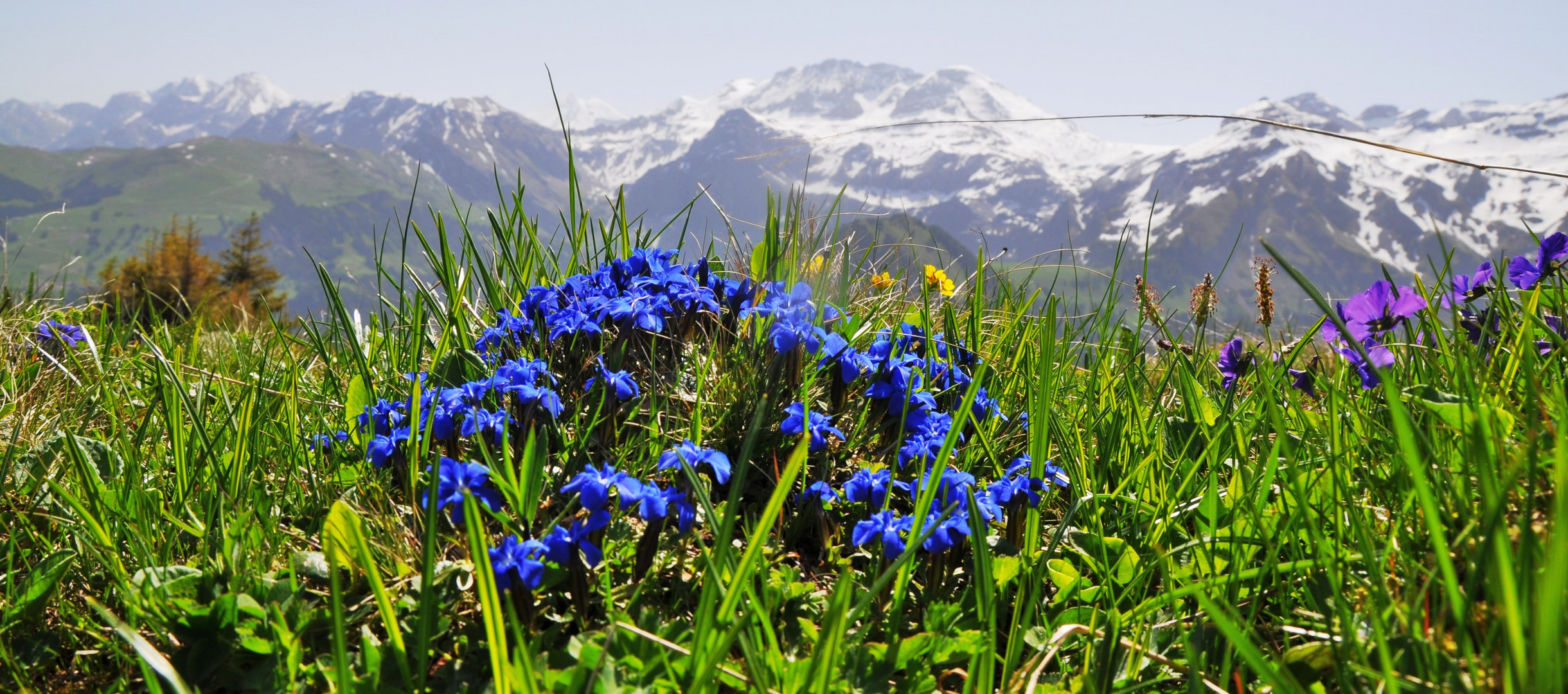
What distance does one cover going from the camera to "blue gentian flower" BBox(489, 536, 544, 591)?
150cm

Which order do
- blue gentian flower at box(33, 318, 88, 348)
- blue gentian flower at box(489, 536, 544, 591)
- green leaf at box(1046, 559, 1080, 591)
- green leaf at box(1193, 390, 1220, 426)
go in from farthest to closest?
blue gentian flower at box(33, 318, 88, 348) < green leaf at box(1193, 390, 1220, 426) < green leaf at box(1046, 559, 1080, 591) < blue gentian flower at box(489, 536, 544, 591)

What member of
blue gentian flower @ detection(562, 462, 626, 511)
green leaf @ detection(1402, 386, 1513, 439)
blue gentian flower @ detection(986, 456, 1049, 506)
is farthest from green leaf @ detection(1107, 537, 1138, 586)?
blue gentian flower @ detection(562, 462, 626, 511)

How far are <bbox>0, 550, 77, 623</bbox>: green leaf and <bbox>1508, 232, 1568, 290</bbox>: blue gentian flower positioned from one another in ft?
12.8

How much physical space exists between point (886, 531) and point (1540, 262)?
232cm

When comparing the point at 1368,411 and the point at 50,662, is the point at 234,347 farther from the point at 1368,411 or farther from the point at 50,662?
the point at 1368,411

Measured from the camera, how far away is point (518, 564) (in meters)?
1.52

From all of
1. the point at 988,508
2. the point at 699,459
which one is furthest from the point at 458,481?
the point at 988,508

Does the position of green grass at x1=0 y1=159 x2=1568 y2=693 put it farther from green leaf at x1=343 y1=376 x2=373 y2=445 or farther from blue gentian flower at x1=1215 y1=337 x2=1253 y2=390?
blue gentian flower at x1=1215 y1=337 x2=1253 y2=390

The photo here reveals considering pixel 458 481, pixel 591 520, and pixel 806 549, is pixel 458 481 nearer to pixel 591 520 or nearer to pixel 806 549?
pixel 591 520

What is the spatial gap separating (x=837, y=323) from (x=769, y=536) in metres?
1.09

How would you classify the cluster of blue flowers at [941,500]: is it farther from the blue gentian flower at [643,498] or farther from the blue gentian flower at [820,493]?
the blue gentian flower at [643,498]

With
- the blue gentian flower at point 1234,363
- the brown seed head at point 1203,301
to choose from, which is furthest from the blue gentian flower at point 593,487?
the brown seed head at point 1203,301

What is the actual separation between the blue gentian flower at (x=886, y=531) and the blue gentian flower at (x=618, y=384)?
0.72m

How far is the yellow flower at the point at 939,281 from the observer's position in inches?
178
